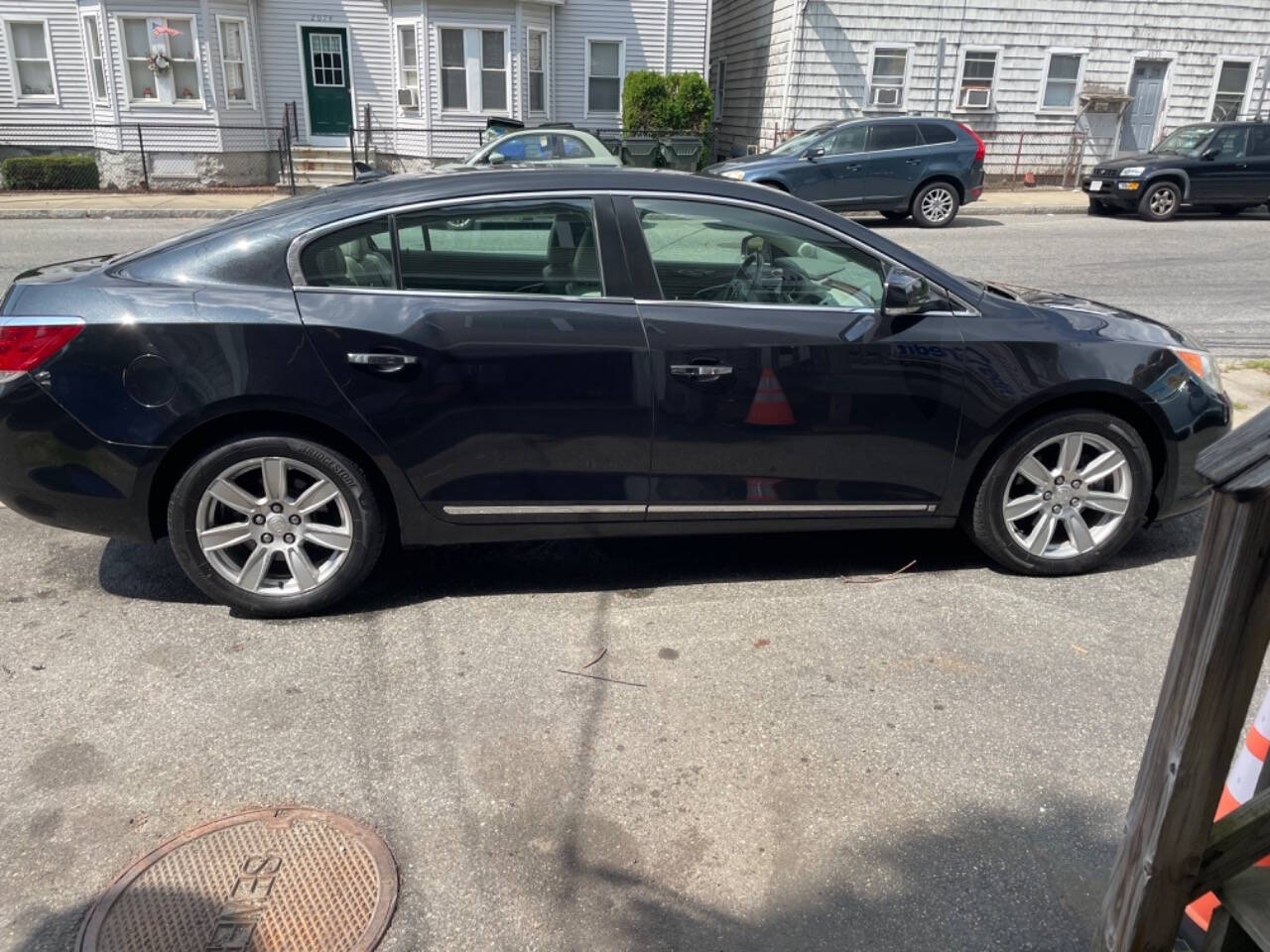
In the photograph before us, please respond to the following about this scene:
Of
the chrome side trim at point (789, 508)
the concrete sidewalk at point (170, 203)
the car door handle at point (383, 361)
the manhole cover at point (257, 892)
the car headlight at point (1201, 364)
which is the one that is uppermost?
the car door handle at point (383, 361)

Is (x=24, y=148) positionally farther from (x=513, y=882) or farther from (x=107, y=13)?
(x=513, y=882)

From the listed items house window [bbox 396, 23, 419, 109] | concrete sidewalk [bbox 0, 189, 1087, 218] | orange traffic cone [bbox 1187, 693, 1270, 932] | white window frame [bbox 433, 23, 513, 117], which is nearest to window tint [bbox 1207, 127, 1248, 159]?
concrete sidewalk [bbox 0, 189, 1087, 218]

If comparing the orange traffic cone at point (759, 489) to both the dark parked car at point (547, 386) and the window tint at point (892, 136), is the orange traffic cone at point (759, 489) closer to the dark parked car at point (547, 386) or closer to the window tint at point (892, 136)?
the dark parked car at point (547, 386)

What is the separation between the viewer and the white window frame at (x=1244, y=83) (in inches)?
877

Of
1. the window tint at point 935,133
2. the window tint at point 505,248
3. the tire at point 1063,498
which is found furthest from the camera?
the window tint at point 935,133

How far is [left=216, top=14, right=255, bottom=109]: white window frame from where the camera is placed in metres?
20.2

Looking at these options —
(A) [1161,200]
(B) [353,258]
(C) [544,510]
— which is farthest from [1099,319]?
(A) [1161,200]

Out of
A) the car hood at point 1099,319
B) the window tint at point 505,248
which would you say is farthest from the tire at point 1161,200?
the window tint at point 505,248

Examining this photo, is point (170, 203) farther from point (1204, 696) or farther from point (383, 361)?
point (1204, 696)

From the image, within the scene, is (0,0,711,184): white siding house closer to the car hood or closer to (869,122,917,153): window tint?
(869,122,917,153): window tint

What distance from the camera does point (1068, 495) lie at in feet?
14.1

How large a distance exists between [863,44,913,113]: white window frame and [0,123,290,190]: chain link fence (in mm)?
11667

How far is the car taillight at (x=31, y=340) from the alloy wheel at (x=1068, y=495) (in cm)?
360

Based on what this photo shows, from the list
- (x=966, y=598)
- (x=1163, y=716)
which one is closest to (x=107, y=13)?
(x=966, y=598)
